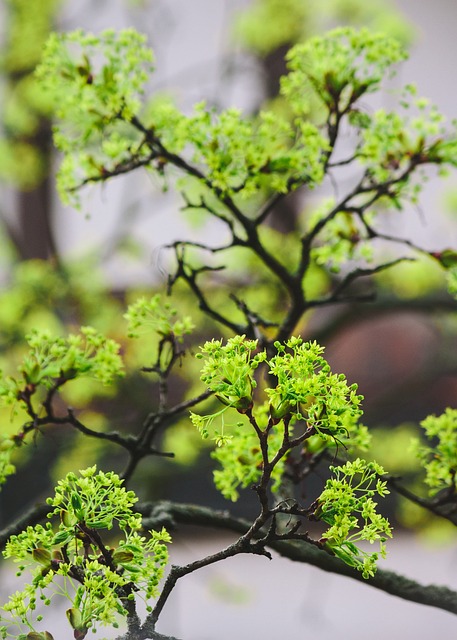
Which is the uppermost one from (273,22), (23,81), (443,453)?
(273,22)

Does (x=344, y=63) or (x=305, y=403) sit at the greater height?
(x=344, y=63)

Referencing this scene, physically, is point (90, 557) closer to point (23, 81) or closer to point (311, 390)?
point (311, 390)

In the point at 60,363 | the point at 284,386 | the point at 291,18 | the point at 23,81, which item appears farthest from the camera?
the point at 291,18

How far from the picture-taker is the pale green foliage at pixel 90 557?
47 cm

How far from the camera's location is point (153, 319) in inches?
26.0

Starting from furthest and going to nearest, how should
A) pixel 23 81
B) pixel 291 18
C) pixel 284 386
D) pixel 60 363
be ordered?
pixel 291 18
pixel 23 81
pixel 60 363
pixel 284 386

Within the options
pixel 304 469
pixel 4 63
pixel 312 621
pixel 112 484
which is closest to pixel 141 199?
pixel 4 63

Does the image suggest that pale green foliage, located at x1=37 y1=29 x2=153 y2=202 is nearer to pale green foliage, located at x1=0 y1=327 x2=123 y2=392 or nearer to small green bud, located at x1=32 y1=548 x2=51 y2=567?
pale green foliage, located at x1=0 y1=327 x2=123 y2=392

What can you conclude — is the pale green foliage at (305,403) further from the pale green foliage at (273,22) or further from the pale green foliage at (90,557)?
the pale green foliage at (273,22)

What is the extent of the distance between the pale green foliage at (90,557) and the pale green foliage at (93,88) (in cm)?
34

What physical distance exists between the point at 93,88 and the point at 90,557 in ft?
1.31

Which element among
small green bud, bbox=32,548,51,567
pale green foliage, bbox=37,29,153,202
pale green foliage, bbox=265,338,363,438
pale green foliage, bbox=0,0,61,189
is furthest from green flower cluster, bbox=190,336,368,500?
pale green foliage, bbox=0,0,61,189

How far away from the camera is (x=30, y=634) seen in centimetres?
49

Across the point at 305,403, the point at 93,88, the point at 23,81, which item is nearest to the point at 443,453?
the point at 305,403
